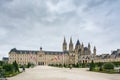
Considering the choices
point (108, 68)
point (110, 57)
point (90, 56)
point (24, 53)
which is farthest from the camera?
point (24, 53)

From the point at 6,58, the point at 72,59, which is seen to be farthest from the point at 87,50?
the point at 6,58

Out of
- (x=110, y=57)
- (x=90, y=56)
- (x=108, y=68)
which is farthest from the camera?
(x=90, y=56)

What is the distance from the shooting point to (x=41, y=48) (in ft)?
592

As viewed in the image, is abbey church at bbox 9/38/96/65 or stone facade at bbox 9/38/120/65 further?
abbey church at bbox 9/38/96/65

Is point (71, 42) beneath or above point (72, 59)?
above

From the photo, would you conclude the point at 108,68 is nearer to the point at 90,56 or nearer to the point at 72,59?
the point at 90,56

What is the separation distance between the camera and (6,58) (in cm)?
18700

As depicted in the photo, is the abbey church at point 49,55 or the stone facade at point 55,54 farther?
the abbey church at point 49,55

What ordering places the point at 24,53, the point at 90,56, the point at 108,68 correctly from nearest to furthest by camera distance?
the point at 108,68, the point at 90,56, the point at 24,53

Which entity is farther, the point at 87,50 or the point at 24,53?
the point at 24,53

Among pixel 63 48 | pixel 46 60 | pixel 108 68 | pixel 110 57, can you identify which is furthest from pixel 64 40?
pixel 108 68

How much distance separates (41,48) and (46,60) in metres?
9.42

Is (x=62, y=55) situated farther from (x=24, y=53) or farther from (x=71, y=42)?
(x=24, y=53)

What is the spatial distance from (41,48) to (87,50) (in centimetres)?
3344
